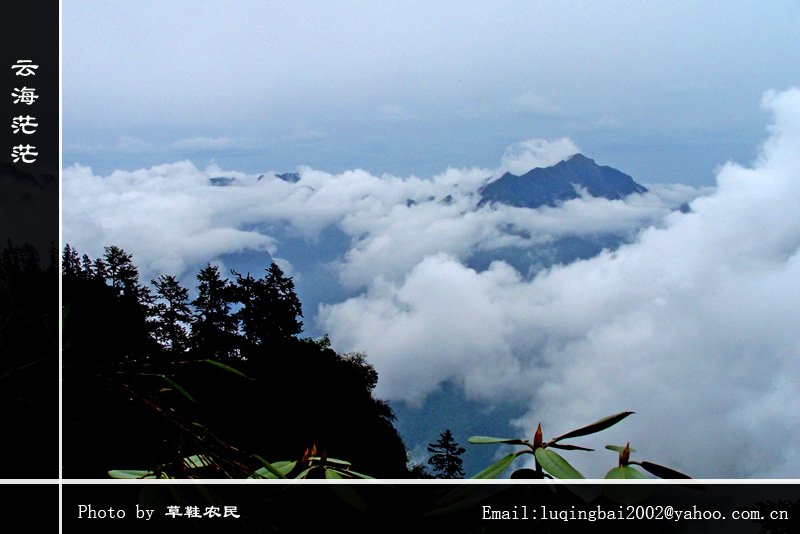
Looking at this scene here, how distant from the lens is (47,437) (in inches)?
38.1

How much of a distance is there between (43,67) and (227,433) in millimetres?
922

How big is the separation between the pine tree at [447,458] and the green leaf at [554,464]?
0.72 metres

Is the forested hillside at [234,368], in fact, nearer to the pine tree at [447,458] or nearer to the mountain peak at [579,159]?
the pine tree at [447,458]

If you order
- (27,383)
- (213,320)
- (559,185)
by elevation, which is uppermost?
(559,185)

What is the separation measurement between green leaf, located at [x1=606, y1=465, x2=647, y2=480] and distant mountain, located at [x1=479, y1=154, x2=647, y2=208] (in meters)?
1.36

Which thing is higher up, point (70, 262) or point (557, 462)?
point (70, 262)

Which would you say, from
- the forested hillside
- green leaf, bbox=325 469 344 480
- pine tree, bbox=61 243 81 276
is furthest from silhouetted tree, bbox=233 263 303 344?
green leaf, bbox=325 469 344 480

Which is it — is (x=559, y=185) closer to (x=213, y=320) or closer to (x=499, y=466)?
(x=213, y=320)

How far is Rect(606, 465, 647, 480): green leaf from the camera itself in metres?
0.46

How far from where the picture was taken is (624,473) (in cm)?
47

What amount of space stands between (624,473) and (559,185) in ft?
5.20

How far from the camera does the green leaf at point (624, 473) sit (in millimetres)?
464

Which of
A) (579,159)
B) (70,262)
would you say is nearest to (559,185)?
(579,159)
